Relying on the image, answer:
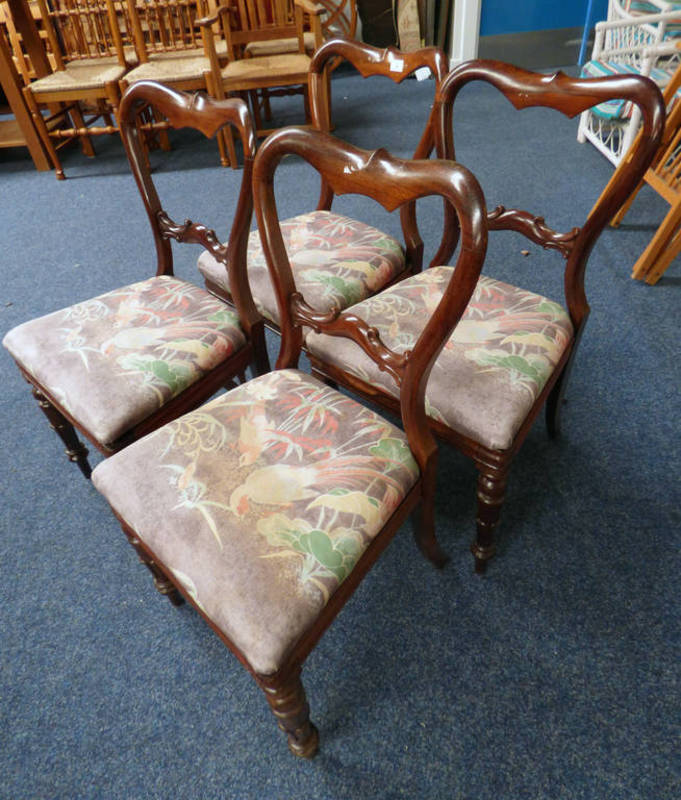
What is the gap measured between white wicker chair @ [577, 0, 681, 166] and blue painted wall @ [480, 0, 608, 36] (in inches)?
60.6

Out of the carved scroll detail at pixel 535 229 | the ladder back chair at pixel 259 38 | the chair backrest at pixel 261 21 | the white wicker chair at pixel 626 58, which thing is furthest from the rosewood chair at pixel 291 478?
the chair backrest at pixel 261 21

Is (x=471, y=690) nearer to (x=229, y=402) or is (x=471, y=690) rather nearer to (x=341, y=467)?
(x=341, y=467)

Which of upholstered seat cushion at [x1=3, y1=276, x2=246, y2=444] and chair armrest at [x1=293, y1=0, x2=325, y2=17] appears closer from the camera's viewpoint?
upholstered seat cushion at [x1=3, y1=276, x2=246, y2=444]

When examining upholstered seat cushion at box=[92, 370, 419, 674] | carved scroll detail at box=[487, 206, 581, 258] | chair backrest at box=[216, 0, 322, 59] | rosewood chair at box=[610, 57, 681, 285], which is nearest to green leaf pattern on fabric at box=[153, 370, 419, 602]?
upholstered seat cushion at box=[92, 370, 419, 674]

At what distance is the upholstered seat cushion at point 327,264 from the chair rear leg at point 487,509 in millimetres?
493

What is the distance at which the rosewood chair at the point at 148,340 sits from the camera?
3.11 ft

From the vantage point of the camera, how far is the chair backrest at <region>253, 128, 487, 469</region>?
600mm

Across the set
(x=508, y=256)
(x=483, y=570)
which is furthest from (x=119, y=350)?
(x=508, y=256)

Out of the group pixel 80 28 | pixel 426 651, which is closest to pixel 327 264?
pixel 426 651

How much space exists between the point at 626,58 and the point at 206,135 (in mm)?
2527

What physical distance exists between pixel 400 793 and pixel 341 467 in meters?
0.53

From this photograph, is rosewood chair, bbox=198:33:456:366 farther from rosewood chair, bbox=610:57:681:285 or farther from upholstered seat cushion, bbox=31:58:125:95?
upholstered seat cushion, bbox=31:58:125:95

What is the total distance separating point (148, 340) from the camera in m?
1.05

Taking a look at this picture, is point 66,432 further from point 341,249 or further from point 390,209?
point 390,209
